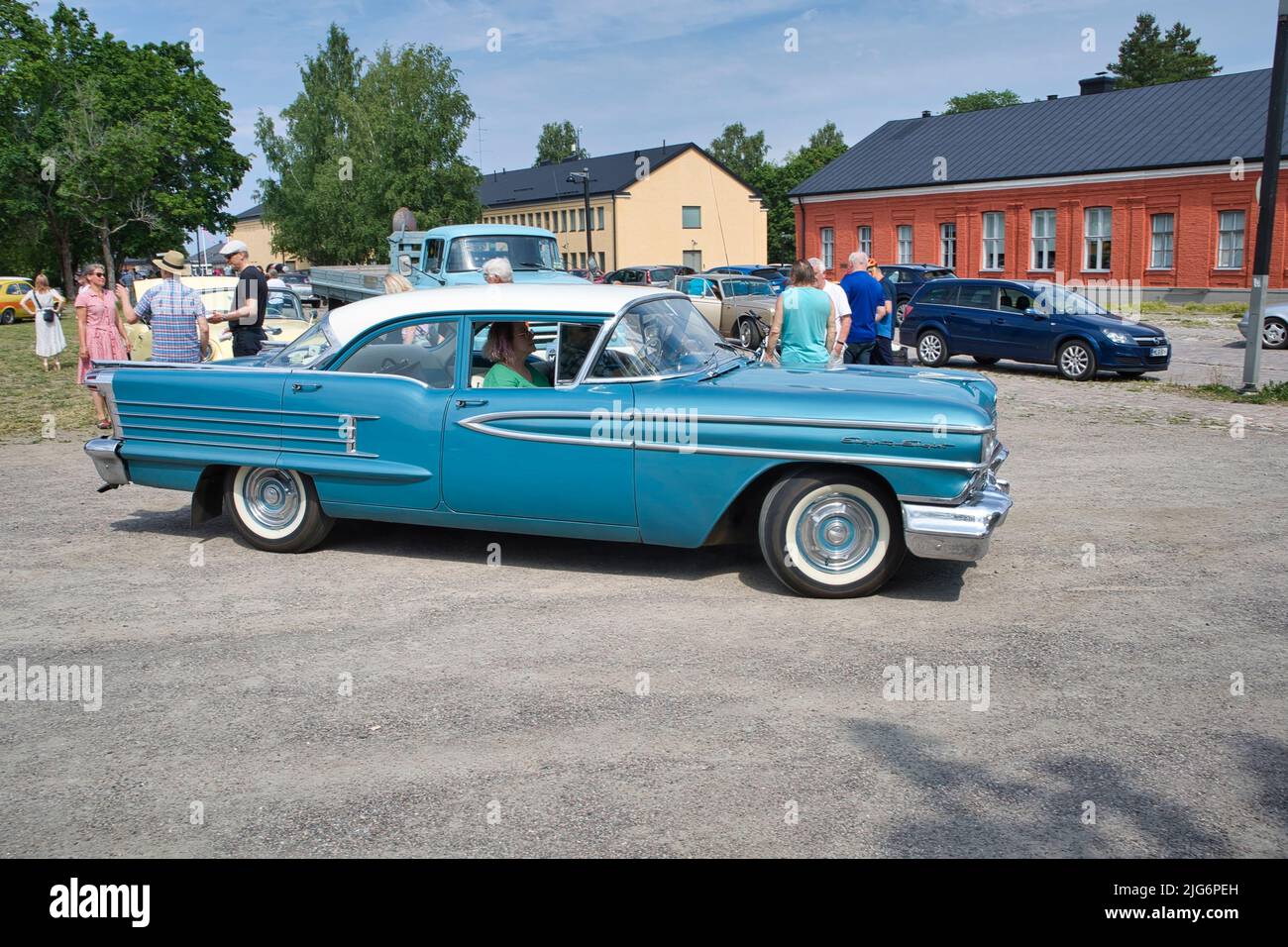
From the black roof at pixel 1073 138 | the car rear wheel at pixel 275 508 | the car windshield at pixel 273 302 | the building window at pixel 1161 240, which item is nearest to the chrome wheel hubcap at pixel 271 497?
the car rear wheel at pixel 275 508

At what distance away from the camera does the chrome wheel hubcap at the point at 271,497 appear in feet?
23.1

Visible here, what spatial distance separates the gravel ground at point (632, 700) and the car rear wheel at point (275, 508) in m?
0.18

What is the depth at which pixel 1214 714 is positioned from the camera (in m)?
4.50

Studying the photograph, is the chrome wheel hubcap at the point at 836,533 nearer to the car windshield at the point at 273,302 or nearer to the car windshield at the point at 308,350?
the car windshield at the point at 308,350

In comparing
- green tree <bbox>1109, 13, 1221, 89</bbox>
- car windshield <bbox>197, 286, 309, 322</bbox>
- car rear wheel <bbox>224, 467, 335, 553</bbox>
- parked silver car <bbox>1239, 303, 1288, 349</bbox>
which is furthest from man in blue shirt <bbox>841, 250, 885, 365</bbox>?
green tree <bbox>1109, 13, 1221, 89</bbox>

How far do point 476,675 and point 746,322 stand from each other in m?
19.2

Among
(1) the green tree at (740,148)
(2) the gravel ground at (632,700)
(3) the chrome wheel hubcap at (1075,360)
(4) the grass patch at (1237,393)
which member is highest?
(1) the green tree at (740,148)

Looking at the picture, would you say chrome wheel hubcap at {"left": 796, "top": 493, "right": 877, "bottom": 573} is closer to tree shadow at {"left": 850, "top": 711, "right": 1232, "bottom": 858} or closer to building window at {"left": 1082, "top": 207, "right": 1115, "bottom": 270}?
tree shadow at {"left": 850, "top": 711, "right": 1232, "bottom": 858}

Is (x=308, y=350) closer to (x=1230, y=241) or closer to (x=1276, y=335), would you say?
(x=1276, y=335)

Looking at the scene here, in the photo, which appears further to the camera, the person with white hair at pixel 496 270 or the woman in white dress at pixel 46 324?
the woman in white dress at pixel 46 324

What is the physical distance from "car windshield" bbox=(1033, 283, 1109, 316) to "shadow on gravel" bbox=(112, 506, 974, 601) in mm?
12221

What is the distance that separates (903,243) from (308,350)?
42675mm

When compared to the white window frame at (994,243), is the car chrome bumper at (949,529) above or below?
below
